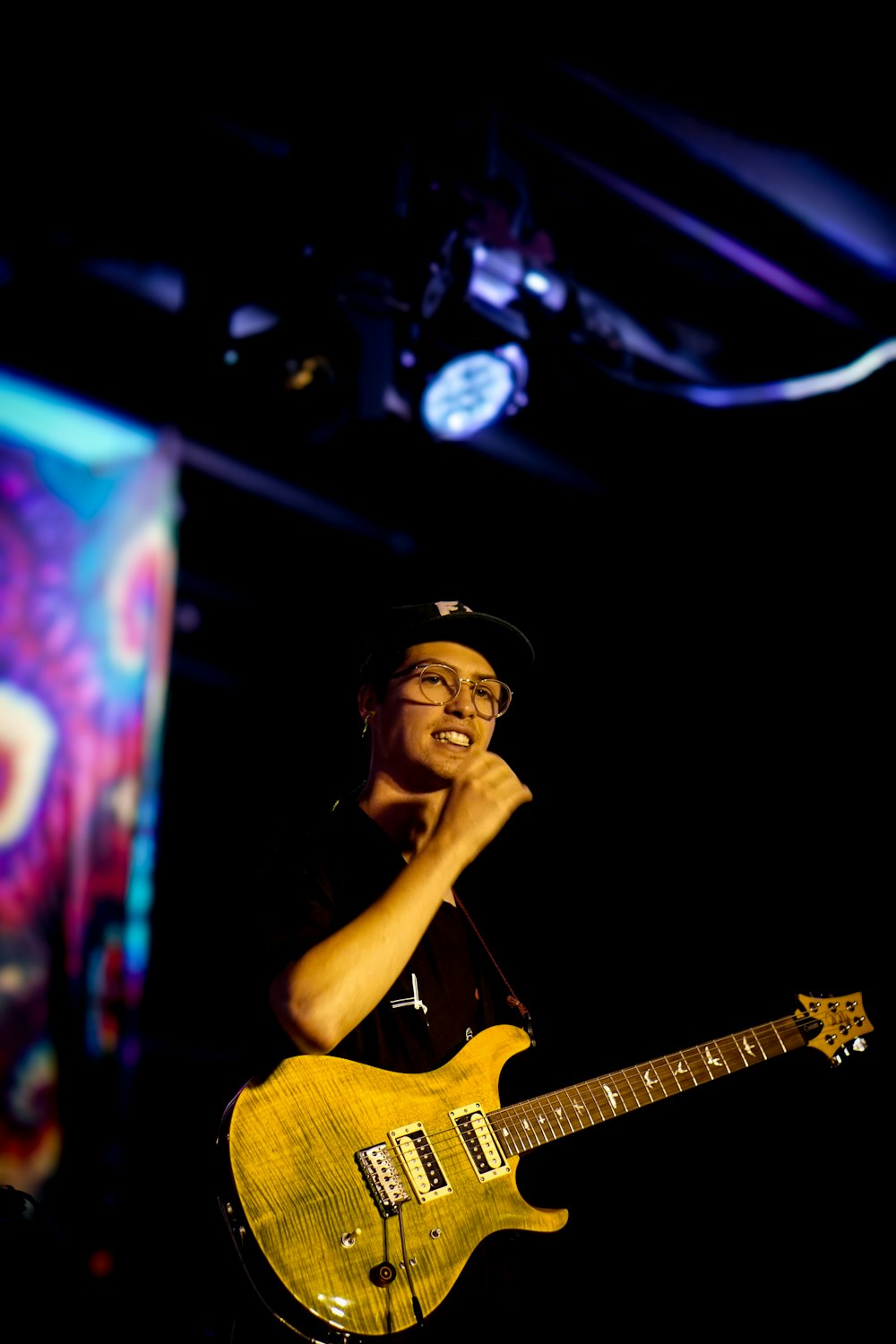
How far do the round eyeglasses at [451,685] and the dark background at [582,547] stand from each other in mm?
454

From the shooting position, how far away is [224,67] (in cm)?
331

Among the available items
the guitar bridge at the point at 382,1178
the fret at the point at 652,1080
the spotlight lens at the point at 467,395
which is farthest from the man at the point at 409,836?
the spotlight lens at the point at 467,395

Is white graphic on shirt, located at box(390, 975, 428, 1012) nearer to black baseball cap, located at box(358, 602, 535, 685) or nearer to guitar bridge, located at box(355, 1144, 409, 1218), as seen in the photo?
guitar bridge, located at box(355, 1144, 409, 1218)

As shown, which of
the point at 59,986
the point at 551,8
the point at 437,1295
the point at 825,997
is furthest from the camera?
the point at 59,986

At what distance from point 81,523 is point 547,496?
7.39 ft

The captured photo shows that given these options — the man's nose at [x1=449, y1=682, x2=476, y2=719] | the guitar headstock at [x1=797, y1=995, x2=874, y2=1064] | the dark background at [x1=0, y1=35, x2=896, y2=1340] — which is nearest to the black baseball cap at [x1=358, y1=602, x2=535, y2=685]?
the man's nose at [x1=449, y1=682, x2=476, y2=719]

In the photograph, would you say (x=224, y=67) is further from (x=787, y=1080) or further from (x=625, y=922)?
(x=787, y=1080)

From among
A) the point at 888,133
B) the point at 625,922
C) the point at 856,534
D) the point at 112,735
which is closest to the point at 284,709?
the point at 112,735

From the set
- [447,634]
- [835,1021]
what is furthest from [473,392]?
[835,1021]

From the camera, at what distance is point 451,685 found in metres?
2.36

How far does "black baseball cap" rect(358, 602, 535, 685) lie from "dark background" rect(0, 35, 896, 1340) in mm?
485

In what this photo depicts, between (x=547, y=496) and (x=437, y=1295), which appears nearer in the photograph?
(x=437, y=1295)

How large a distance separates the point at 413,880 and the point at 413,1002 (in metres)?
0.32

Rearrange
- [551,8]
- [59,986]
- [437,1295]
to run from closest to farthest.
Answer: [437,1295], [551,8], [59,986]
